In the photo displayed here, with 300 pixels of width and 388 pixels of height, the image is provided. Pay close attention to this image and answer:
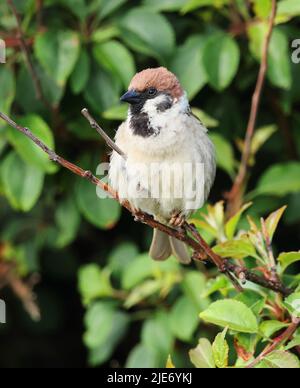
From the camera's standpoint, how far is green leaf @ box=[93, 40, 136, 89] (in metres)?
2.36

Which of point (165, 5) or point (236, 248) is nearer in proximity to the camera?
point (236, 248)

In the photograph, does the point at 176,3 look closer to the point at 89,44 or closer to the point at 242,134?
the point at 89,44

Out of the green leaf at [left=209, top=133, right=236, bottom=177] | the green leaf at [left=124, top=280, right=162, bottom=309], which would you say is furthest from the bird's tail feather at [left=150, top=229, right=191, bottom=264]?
the green leaf at [left=209, top=133, right=236, bottom=177]

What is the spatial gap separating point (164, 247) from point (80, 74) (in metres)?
0.62

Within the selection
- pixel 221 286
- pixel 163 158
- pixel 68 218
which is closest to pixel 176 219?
pixel 163 158

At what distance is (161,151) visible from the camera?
201cm

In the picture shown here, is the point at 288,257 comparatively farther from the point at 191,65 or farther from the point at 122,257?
the point at 122,257

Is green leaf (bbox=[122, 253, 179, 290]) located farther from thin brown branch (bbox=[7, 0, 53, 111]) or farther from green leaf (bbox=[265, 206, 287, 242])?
green leaf (bbox=[265, 206, 287, 242])

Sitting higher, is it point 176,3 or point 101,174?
point 176,3

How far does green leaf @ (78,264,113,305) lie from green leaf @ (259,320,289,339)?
3.55 ft

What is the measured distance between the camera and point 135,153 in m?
Answer: 2.03

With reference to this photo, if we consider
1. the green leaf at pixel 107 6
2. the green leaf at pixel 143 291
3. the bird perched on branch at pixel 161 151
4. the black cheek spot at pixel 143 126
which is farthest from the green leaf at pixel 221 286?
the green leaf at pixel 107 6

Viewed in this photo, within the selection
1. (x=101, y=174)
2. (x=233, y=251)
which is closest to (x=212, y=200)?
(x=101, y=174)

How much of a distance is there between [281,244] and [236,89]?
623 millimetres
